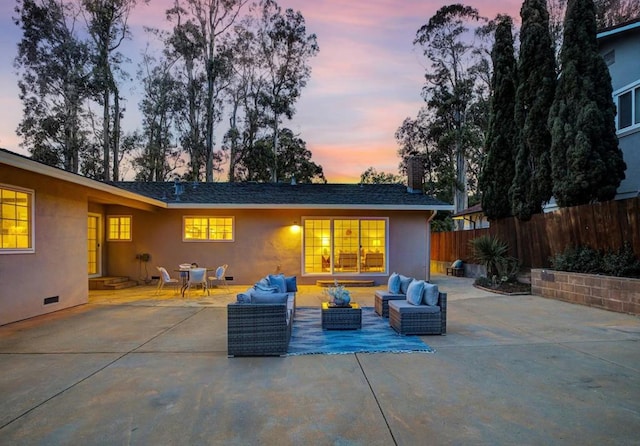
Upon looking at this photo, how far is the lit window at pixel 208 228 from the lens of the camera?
12.0 m

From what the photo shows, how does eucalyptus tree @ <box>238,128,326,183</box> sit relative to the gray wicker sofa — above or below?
above

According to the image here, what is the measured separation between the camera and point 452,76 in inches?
885

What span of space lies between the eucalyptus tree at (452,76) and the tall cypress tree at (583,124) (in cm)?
1134

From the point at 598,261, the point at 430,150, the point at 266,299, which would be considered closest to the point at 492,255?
the point at 598,261

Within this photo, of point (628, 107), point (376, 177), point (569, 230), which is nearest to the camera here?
point (569, 230)

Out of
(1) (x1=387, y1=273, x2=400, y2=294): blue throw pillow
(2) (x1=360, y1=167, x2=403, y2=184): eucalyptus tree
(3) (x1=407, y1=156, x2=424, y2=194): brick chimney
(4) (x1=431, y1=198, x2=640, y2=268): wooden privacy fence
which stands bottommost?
(1) (x1=387, y1=273, x2=400, y2=294): blue throw pillow

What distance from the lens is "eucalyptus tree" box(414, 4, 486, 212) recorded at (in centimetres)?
2181

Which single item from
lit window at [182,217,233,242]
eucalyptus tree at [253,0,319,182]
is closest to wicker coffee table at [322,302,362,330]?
lit window at [182,217,233,242]

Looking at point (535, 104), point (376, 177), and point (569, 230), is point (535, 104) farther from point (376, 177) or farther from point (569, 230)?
point (376, 177)

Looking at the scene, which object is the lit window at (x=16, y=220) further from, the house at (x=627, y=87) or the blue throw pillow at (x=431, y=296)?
the house at (x=627, y=87)

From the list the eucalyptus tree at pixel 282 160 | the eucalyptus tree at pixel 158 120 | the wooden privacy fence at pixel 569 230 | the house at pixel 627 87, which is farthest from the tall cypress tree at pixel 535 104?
the eucalyptus tree at pixel 158 120

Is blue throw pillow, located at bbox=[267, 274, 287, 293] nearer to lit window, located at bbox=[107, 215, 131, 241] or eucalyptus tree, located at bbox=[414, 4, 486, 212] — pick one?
lit window, located at bbox=[107, 215, 131, 241]

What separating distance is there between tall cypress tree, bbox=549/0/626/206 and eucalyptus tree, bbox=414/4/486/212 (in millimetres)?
11343

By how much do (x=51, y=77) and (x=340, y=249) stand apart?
17.6 m
